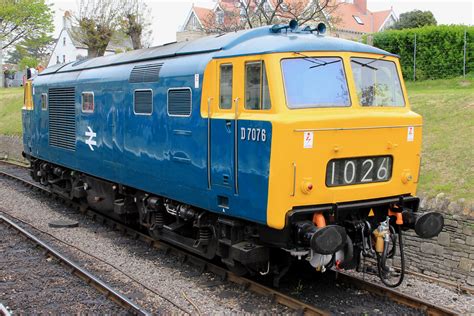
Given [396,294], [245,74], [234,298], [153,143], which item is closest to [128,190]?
[153,143]

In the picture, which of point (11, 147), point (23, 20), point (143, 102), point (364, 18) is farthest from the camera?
point (364, 18)

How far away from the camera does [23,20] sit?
45.6 metres

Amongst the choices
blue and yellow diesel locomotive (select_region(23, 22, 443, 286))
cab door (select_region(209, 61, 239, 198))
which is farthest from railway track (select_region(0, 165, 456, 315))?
cab door (select_region(209, 61, 239, 198))

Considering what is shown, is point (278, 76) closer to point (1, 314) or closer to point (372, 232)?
point (372, 232)

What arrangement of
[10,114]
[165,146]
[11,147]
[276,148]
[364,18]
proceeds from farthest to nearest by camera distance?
1. [364,18]
2. [10,114]
3. [11,147]
4. [165,146]
5. [276,148]

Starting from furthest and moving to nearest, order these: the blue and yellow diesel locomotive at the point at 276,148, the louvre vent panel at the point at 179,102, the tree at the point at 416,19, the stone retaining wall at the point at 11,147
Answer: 1. the tree at the point at 416,19
2. the stone retaining wall at the point at 11,147
3. the louvre vent panel at the point at 179,102
4. the blue and yellow diesel locomotive at the point at 276,148

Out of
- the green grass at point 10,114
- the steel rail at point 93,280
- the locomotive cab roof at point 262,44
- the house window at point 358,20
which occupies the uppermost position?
the house window at point 358,20

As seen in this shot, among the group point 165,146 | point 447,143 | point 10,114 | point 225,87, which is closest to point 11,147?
point 10,114

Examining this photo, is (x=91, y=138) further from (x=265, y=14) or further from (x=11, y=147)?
(x=11, y=147)

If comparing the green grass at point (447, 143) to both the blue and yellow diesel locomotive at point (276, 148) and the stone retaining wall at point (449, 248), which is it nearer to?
the stone retaining wall at point (449, 248)

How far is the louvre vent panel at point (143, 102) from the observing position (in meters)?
8.30

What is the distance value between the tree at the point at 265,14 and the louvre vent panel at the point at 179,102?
9541 millimetres

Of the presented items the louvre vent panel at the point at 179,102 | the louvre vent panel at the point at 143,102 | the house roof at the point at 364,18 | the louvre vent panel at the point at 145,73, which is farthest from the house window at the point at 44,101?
the house roof at the point at 364,18

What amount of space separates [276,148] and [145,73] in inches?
135
